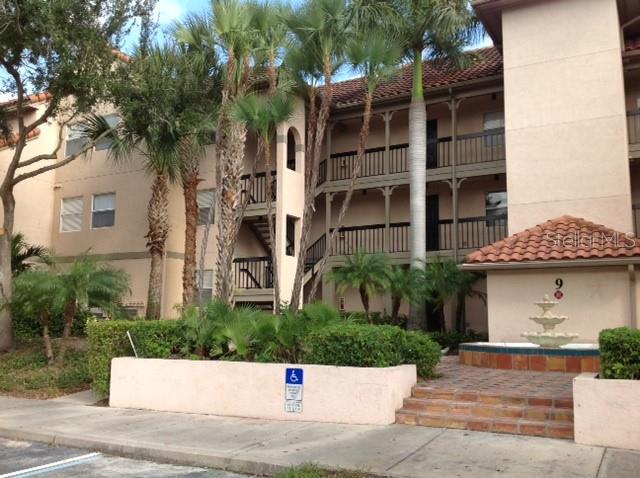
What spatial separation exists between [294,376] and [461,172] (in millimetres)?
11940

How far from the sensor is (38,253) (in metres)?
20.4

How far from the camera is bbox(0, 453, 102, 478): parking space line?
709 cm

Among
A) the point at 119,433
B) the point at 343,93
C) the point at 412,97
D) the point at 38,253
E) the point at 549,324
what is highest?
the point at 343,93

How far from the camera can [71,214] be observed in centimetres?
2456

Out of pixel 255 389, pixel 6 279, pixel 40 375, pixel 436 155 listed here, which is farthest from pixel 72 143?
pixel 255 389

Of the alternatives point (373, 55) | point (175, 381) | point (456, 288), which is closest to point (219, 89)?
point (373, 55)

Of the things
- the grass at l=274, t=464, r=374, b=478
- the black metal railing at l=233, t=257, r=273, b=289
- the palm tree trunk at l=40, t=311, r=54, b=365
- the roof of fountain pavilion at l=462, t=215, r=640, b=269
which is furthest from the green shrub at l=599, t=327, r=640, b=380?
the black metal railing at l=233, t=257, r=273, b=289

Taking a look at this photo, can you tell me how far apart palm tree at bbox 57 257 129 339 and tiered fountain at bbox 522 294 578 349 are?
29.6ft

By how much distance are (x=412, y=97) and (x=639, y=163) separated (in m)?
6.58

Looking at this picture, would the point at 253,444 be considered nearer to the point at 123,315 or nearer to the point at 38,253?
the point at 123,315

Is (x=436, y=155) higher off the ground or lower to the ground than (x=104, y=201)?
higher

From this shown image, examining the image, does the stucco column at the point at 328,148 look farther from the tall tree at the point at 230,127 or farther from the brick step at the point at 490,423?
the brick step at the point at 490,423

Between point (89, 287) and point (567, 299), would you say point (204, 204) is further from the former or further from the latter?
point (567, 299)

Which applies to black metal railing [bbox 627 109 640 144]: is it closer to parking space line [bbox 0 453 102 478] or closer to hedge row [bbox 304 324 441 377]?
hedge row [bbox 304 324 441 377]
